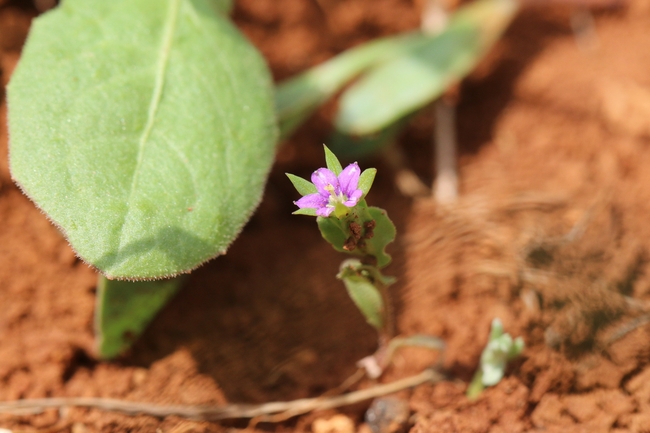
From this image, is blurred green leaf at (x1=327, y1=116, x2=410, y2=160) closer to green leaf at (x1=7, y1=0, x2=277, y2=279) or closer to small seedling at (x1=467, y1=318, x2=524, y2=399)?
green leaf at (x1=7, y1=0, x2=277, y2=279)

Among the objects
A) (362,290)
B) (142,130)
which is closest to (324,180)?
(362,290)

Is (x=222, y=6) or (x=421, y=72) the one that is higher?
(x=222, y=6)

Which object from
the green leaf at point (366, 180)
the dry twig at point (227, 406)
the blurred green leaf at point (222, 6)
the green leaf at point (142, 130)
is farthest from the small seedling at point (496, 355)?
the blurred green leaf at point (222, 6)

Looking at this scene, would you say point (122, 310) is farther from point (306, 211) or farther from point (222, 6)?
point (222, 6)

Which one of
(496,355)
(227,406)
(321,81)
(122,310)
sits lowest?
(227,406)

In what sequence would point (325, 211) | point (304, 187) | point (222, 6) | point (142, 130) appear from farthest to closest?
1. point (222, 6)
2. point (142, 130)
3. point (304, 187)
4. point (325, 211)

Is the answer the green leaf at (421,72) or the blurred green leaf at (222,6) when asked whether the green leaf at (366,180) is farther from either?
the blurred green leaf at (222,6)

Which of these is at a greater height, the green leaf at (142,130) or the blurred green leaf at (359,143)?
the green leaf at (142,130)
